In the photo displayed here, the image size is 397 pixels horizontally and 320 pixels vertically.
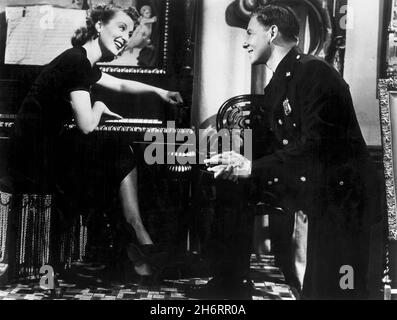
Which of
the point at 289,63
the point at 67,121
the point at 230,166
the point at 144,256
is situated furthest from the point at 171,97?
the point at 144,256

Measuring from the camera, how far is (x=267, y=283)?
5051 mm

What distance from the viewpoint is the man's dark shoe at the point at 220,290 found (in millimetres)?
5008

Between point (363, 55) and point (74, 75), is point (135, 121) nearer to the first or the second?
point (74, 75)

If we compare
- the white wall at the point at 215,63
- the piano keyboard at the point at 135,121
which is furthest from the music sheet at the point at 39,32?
the white wall at the point at 215,63

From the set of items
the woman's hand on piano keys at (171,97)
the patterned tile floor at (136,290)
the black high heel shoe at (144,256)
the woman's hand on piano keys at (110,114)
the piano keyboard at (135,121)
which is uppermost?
the woman's hand on piano keys at (171,97)

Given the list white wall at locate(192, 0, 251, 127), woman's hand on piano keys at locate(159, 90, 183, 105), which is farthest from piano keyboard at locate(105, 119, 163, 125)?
white wall at locate(192, 0, 251, 127)

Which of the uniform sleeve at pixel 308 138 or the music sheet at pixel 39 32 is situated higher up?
the music sheet at pixel 39 32

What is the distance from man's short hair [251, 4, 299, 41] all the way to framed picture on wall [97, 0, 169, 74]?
78 centimetres

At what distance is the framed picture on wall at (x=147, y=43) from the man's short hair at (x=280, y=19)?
2.57ft

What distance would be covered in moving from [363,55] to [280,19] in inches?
30.2

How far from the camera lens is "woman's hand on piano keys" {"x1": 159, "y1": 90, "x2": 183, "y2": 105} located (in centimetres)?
502

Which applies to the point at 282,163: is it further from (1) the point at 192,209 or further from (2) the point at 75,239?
(2) the point at 75,239

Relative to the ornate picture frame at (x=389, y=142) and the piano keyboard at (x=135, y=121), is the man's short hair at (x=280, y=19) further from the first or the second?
the piano keyboard at (x=135, y=121)
